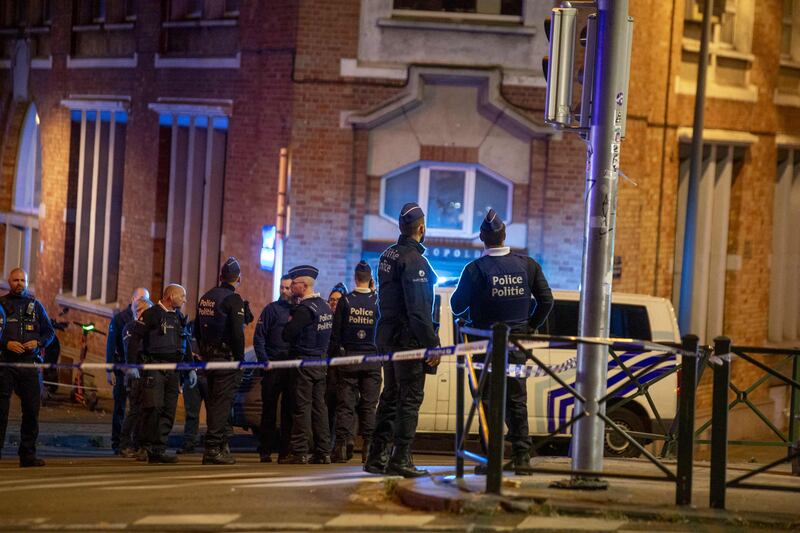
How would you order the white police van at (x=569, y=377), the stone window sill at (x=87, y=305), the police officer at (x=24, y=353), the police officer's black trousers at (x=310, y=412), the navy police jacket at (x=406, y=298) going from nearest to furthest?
1. the navy police jacket at (x=406, y=298)
2. the police officer at (x=24, y=353)
3. the police officer's black trousers at (x=310, y=412)
4. the white police van at (x=569, y=377)
5. the stone window sill at (x=87, y=305)

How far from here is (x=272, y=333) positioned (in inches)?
499

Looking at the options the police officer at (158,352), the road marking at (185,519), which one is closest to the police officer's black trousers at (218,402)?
the police officer at (158,352)

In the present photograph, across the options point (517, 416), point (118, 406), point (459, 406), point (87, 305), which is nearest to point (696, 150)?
point (118, 406)

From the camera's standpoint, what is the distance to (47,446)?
14.8 metres

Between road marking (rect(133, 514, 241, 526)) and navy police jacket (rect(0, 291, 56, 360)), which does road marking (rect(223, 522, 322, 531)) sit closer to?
road marking (rect(133, 514, 241, 526))

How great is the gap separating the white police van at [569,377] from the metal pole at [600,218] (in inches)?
173

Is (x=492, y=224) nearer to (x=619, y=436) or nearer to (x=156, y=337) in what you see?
(x=156, y=337)

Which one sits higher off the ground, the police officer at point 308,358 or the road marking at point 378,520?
the police officer at point 308,358

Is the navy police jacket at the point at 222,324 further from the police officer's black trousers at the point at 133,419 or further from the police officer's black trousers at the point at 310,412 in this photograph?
the police officer's black trousers at the point at 133,419

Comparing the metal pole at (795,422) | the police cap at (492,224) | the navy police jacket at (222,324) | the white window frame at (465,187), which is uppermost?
the white window frame at (465,187)

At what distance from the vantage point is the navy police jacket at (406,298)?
9320 millimetres

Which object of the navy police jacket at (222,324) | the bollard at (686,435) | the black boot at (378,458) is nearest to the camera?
the bollard at (686,435)

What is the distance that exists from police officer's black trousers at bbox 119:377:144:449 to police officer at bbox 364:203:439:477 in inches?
160

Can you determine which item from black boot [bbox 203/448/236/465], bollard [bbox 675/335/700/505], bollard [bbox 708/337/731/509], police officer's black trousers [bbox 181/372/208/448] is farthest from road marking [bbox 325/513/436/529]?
police officer's black trousers [bbox 181/372/208/448]
